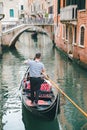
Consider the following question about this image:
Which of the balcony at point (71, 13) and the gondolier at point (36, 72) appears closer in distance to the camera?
the gondolier at point (36, 72)

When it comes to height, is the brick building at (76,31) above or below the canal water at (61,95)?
above

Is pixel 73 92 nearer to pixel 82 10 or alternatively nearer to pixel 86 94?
pixel 86 94

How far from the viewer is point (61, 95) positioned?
11.1 metres

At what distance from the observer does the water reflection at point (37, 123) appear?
8.32 meters

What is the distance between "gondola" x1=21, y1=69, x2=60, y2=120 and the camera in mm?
8022

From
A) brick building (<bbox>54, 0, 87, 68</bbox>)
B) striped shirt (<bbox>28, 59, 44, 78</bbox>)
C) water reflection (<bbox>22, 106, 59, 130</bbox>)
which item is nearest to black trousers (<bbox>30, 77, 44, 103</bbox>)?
striped shirt (<bbox>28, 59, 44, 78</bbox>)

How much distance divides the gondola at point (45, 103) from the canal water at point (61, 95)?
370 millimetres

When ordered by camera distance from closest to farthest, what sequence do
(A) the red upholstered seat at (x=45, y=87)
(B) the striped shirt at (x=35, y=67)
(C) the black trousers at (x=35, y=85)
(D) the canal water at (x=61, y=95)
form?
(B) the striped shirt at (x=35, y=67) < (C) the black trousers at (x=35, y=85) < (D) the canal water at (x=61, y=95) < (A) the red upholstered seat at (x=45, y=87)

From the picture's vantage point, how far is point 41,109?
26.7 ft

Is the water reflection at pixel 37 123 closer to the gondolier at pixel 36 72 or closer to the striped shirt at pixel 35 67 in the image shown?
the gondolier at pixel 36 72

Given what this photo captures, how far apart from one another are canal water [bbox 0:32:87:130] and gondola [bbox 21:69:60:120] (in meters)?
0.37

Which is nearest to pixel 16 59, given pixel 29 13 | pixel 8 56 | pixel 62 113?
pixel 8 56

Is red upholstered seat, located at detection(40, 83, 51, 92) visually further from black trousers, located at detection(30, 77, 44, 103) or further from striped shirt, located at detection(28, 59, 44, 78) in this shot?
striped shirt, located at detection(28, 59, 44, 78)

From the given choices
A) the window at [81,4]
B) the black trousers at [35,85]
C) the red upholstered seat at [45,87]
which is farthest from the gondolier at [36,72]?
the window at [81,4]
